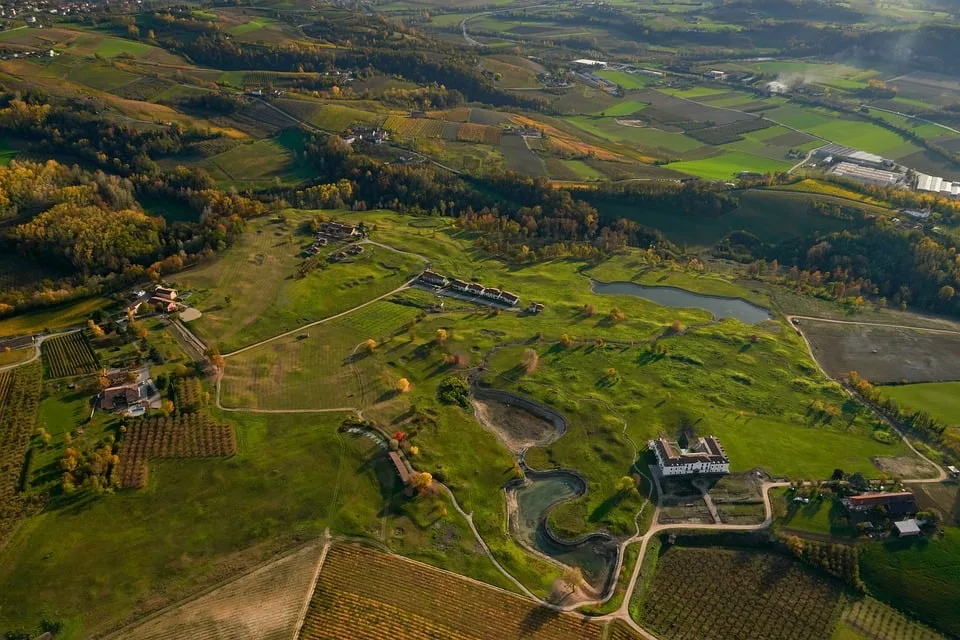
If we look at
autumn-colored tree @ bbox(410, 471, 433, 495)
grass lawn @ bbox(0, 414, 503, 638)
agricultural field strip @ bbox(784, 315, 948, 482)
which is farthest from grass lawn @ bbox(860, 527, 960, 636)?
autumn-colored tree @ bbox(410, 471, 433, 495)

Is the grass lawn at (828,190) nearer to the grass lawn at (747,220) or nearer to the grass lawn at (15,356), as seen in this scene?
the grass lawn at (747,220)

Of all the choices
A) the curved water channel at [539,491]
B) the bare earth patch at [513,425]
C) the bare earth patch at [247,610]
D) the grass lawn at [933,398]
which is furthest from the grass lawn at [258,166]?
the grass lawn at [933,398]

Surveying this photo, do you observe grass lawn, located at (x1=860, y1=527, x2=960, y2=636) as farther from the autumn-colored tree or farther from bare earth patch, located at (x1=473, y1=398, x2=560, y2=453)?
the autumn-colored tree

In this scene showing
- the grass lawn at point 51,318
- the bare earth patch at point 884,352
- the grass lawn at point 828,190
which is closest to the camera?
the grass lawn at point 51,318

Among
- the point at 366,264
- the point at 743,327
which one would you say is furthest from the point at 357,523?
the point at 743,327

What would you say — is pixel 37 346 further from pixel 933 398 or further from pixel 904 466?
pixel 933 398

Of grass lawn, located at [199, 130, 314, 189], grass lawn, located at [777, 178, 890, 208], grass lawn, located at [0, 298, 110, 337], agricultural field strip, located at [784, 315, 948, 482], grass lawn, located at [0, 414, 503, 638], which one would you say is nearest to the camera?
grass lawn, located at [0, 414, 503, 638]
